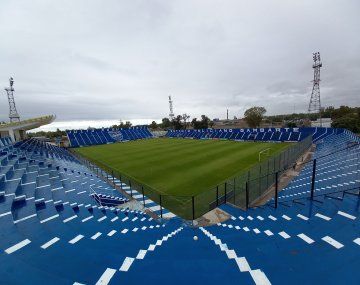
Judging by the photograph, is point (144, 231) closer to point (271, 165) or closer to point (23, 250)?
point (23, 250)

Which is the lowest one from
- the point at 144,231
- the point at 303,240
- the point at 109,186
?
the point at 109,186

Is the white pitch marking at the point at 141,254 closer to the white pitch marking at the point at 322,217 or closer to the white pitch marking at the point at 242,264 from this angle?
the white pitch marking at the point at 242,264

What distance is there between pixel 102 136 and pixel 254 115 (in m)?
60.6

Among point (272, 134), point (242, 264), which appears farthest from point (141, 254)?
point (272, 134)

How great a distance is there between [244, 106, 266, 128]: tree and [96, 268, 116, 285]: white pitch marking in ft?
283

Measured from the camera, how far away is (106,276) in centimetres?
457

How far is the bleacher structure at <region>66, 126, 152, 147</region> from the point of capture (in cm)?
5844

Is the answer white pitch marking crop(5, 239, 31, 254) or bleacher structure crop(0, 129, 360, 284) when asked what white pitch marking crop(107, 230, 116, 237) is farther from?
white pitch marking crop(5, 239, 31, 254)

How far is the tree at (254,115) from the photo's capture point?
8325cm

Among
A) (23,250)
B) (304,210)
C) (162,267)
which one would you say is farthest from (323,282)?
(23,250)

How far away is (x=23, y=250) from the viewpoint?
5.62 metres

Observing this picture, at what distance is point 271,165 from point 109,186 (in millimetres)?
15577

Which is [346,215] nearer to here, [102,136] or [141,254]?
[141,254]

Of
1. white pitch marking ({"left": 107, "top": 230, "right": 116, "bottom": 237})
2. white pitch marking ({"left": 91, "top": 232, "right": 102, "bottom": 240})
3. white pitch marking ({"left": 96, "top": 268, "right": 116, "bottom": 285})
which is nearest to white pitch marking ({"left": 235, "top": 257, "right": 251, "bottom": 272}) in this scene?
white pitch marking ({"left": 96, "top": 268, "right": 116, "bottom": 285})
